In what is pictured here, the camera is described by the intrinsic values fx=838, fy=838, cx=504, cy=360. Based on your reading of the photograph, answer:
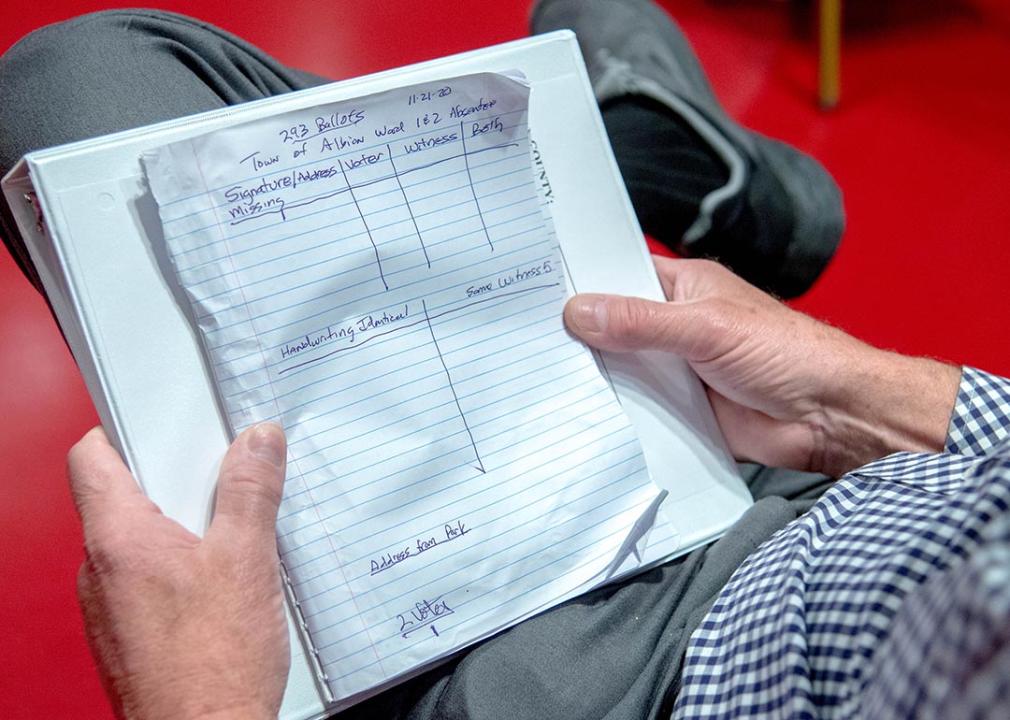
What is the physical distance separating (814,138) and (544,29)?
44 cm

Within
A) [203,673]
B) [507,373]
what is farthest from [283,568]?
[507,373]

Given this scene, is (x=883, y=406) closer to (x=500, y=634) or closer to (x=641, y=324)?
(x=641, y=324)

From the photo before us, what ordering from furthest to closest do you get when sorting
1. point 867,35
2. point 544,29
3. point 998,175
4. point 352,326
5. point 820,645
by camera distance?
point 867,35 < point 998,175 < point 544,29 < point 352,326 < point 820,645

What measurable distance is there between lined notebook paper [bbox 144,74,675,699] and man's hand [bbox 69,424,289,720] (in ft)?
0.08

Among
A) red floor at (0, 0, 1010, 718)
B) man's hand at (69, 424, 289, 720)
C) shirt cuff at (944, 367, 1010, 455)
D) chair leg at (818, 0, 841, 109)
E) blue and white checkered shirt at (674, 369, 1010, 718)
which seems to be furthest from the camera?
chair leg at (818, 0, 841, 109)

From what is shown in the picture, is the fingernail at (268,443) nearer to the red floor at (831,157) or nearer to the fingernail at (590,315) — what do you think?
the fingernail at (590,315)

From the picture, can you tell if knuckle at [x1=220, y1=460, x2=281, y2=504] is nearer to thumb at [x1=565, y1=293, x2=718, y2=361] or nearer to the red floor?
thumb at [x1=565, y1=293, x2=718, y2=361]

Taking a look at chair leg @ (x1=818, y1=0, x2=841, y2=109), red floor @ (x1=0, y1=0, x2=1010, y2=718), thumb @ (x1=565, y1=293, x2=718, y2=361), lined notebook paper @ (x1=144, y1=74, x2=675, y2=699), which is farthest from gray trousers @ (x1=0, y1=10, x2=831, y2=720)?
chair leg @ (x1=818, y1=0, x2=841, y2=109)

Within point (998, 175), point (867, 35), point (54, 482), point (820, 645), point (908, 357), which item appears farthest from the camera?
point (867, 35)

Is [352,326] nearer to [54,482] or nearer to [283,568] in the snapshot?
[283,568]

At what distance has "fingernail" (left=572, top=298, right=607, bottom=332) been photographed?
1.95 ft

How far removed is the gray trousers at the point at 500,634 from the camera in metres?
0.52

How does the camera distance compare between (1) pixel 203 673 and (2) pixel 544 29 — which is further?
(2) pixel 544 29

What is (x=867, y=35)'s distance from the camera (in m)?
1.34
